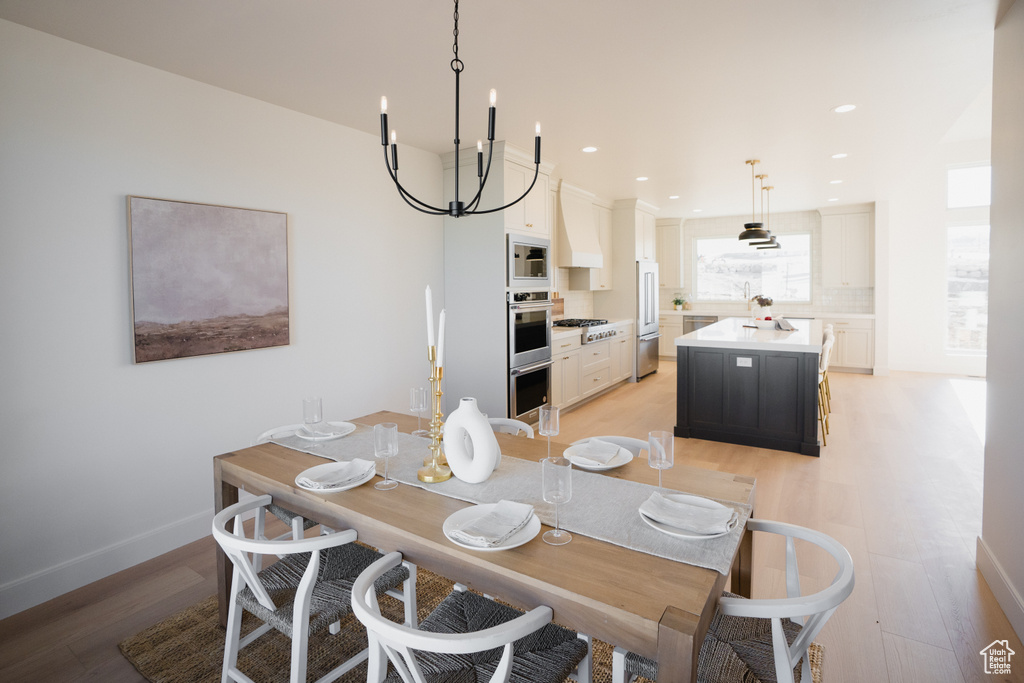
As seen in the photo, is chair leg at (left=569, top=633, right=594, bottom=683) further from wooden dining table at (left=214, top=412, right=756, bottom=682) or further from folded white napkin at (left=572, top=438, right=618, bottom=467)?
folded white napkin at (left=572, top=438, right=618, bottom=467)

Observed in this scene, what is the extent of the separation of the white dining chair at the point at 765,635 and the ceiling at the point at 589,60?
7.15ft

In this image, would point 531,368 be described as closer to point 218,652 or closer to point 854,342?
point 218,652

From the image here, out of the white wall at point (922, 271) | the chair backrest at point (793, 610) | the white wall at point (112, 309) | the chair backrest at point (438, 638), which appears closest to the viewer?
the chair backrest at point (438, 638)

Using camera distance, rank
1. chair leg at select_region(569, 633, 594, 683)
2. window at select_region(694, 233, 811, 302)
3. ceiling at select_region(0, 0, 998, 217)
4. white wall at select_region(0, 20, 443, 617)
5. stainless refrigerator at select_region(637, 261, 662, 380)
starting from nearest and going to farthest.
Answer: chair leg at select_region(569, 633, 594, 683)
ceiling at select_region(0, 0, 998, 217)
white wall at select_region(0, 20, 443, 617)
stainless refrigerator at select_region(637, 261, 662, 380)
window at select_region(694, 233, 811, 302)

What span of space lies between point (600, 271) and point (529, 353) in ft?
9.44

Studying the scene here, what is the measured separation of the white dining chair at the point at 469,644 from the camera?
3.56ft

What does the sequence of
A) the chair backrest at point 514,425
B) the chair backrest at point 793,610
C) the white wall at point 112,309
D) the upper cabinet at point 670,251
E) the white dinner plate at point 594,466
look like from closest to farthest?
the chair backrest at point 793,610 < the white dinner plate at point 594,466 < the white wall at point 112,309 < the chair backrest at point 514,425 < the upper cabinet at point 670,251

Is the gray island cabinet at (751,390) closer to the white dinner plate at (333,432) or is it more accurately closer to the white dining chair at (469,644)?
the white dinner plate at (333,432)

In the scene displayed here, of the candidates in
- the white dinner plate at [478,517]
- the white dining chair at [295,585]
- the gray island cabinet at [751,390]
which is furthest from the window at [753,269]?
the white dining chair at [295,585]

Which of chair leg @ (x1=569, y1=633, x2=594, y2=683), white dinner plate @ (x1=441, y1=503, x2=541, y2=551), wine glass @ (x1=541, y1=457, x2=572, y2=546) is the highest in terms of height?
wine glass @ (x1=541, y1=457, x2=572, y2=546)

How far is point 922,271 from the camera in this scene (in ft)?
24.7

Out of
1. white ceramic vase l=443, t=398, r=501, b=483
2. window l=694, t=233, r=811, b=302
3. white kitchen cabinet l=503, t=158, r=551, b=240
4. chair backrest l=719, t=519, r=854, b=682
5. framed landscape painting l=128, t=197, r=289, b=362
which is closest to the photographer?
chair backrest l=719, t=519, r=854, b=682

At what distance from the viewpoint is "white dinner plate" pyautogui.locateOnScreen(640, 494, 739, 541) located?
4.52 ft

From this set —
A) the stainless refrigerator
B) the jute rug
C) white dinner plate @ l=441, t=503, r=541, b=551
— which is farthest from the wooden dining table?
the stainless refrigerator
